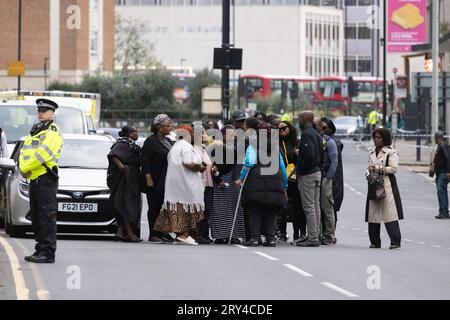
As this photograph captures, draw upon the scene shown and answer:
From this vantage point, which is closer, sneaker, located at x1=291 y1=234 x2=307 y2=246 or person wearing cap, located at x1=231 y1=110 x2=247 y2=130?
person wearing cap, located at x1=231 y1=110 x2=247 y2=130

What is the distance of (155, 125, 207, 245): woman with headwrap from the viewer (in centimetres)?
2059

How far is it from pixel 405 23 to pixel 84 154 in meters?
43.3

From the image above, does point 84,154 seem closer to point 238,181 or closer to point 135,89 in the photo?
point 238,181

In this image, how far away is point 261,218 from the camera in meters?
20.8

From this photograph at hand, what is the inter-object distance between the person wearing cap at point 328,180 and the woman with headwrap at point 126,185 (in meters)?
2.69

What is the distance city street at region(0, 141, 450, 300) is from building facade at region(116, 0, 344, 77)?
389 ft

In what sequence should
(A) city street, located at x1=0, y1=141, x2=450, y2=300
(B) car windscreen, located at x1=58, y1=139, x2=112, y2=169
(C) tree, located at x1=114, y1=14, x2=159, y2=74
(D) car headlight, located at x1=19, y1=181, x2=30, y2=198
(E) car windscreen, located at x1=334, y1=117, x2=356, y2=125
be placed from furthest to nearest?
(C) tree, located at x1=114, y1=14, x2=159, y2=74, (E) car windscreen, located at x1=334, y1=117, x2=356, y2=125, (B) car windscreen, located at x1=58, y1=139, x2=112, y2=169, (D) car headlight, located at x1=19, y1=181, x2=30, y2=198, (A) city street, located at x1=0, y1=141, x2=450, y2=300

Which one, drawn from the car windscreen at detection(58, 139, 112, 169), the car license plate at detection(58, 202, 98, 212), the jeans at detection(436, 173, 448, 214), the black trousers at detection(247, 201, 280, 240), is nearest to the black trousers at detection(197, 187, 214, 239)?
the black trousers at detection(247, 201, 280, 240)

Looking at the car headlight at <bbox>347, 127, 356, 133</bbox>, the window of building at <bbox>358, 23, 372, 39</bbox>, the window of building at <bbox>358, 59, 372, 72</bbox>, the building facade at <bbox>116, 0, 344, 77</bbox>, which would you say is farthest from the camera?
the window of building at <bbox>358, 59, 372, 72</bbox>

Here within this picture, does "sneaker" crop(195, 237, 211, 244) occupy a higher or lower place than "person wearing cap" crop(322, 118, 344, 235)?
lower

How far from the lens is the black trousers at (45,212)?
16188 millimetres

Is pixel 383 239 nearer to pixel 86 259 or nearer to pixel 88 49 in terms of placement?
pixel 86 259

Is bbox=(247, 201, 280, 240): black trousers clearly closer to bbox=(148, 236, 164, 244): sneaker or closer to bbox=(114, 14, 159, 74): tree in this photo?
bbox=(148, 236, 164, 244): sneaker

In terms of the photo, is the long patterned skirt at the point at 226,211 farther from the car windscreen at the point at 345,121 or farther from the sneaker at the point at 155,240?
the car windscreen at the point at 345,121
